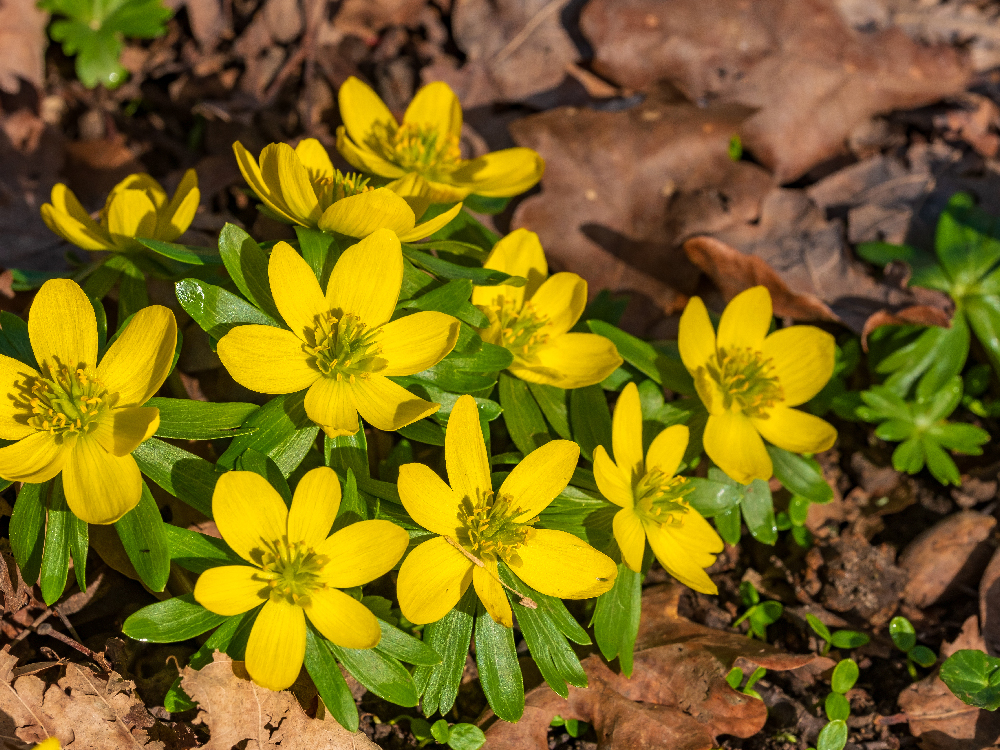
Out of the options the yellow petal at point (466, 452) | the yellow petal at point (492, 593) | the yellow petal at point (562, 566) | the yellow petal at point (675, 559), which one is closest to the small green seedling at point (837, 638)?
the yellow petal at point (675, 559)

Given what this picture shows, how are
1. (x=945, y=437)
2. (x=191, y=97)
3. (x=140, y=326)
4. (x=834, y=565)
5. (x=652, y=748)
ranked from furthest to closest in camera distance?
(x=191, y=97), (x=945, y=437), (x=834, y=565), (x=652, y=748), (x=140, y=326)

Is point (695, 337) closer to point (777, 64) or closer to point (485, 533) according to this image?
point (485, 533)

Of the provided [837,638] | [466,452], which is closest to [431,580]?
[466,452]

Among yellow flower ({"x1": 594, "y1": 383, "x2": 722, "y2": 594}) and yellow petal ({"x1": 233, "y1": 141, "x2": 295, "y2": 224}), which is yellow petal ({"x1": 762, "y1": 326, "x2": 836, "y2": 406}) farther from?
yellow petal ({"x1": 233, "y1": 141, "x2": 295, "y2": 224})

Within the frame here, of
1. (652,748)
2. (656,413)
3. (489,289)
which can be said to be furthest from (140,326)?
(652,748)

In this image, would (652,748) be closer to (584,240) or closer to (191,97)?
(584,240)
